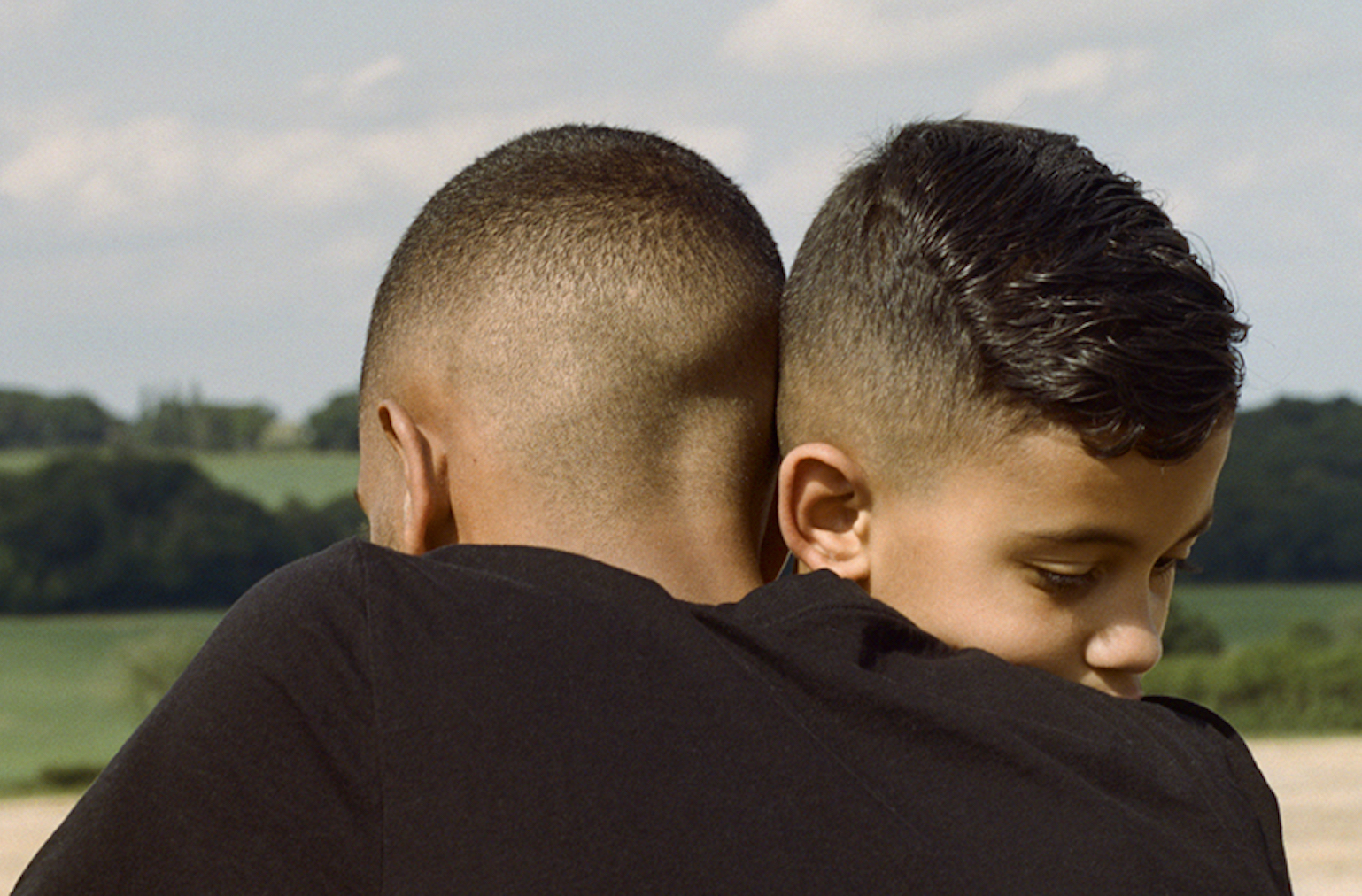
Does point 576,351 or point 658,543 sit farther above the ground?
point 576,351

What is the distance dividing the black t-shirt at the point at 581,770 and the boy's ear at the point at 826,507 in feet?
1.51

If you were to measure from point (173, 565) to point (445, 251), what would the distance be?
1676 centimetres

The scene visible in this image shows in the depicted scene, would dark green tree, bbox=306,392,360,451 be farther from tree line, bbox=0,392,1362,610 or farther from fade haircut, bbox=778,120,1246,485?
fade haircut, bbox=778,120,1246,485

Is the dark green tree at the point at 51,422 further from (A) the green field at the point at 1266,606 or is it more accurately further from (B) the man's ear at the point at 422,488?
(B) the man's ear at the point at 422,488

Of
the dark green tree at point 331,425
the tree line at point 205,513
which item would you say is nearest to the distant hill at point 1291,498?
the tree line at point 205,513

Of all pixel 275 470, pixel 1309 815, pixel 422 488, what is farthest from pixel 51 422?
pixel 422 488

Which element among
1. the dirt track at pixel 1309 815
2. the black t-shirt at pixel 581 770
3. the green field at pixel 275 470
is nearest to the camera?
the black t-shirt at pixel 581 770

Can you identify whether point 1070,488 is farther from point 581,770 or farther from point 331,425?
point 331,425

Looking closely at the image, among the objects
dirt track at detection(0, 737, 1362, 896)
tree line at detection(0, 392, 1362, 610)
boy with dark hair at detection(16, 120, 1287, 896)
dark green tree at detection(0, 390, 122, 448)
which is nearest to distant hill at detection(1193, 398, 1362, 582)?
tree line at detection(0, 392, 1362, 610)

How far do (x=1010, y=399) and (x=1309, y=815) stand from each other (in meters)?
14.1

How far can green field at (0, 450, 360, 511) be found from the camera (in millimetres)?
18516

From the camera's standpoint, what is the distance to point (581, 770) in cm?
143

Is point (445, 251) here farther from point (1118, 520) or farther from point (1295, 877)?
point (1295, 877)

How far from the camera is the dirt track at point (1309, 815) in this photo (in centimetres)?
1245
